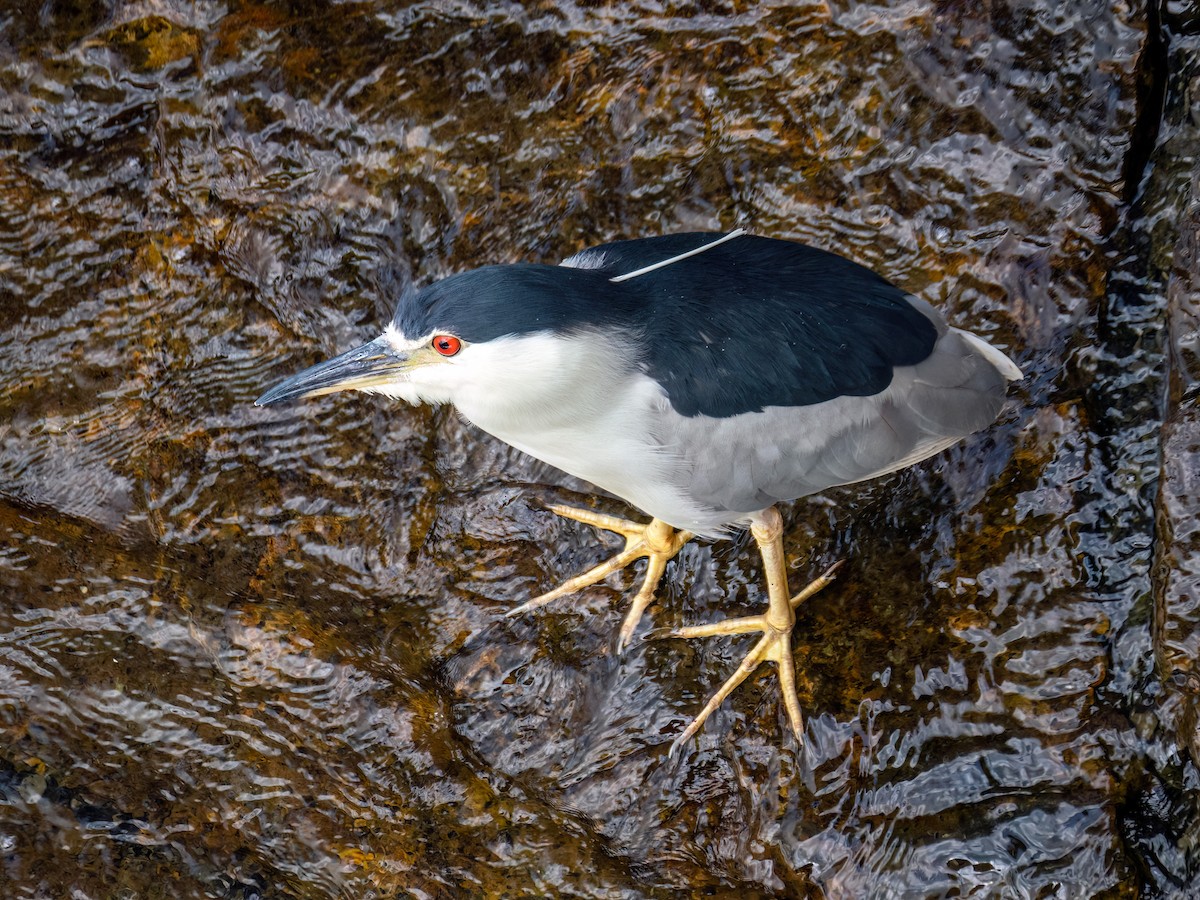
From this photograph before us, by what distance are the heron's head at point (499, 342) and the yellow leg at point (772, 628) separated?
59 cm

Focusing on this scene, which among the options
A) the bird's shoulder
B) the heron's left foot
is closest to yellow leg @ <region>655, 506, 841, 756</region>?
the heron's left foot

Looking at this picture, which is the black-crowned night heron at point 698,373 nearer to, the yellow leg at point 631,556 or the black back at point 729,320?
the black back at point 729,320

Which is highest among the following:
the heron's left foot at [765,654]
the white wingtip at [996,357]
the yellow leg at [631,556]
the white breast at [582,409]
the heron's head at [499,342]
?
the heron's head at [499,342]

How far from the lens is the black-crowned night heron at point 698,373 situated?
2178mm

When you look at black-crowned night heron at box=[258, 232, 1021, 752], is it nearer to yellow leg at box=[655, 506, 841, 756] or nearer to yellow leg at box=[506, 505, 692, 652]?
yellow leg at box=[655, 506, 841, 756]

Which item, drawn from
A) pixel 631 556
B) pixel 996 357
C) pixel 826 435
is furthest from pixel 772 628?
pixel 996 357

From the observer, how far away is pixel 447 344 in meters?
2.16

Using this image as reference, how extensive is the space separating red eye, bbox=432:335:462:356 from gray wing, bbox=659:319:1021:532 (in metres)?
0.49

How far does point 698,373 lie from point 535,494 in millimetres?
854

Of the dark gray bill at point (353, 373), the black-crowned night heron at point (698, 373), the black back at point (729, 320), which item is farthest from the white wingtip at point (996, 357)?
the dark gray bill at point (353, 373)

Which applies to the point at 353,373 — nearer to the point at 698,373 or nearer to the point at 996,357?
the point at 698,373

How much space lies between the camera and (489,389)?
7.32ft

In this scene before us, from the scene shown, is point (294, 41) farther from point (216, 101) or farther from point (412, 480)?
point (412, 480)

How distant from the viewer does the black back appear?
2156mm
